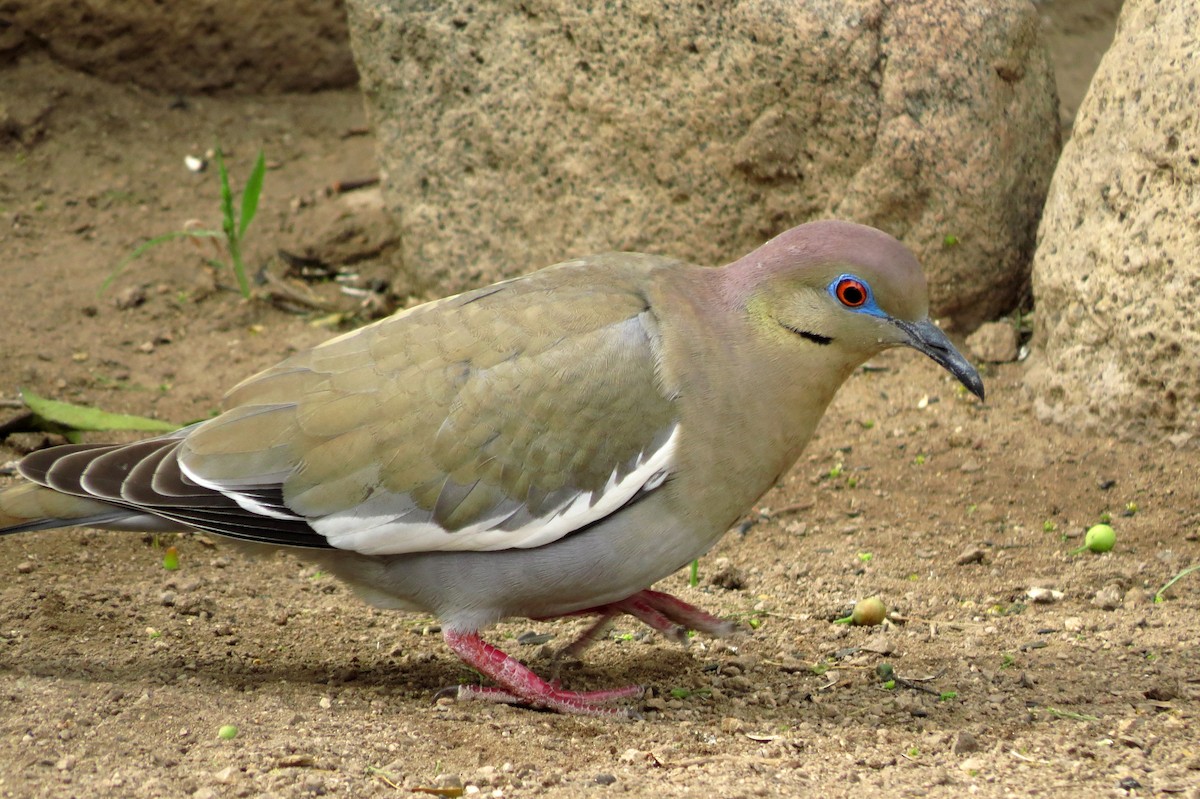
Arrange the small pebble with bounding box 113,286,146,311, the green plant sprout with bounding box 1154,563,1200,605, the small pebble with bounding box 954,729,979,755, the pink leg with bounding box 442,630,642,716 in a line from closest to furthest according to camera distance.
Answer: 1. the small pebble with bounding box 954,729,979,755
2. the pink leg with bounding box 442,630,642,716
3. the green plant sprout with bounding box 1154,563,1200,605
4. the small pebble with bounding box 113,286,146,311

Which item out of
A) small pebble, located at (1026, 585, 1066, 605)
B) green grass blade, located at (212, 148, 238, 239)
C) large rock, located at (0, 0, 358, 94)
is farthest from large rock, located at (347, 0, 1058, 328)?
small pebble, located at (1026, 585, 1066, 605)

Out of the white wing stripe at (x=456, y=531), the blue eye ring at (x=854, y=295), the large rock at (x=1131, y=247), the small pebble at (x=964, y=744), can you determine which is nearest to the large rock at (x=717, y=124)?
the large rock at (x=1131, y=247)

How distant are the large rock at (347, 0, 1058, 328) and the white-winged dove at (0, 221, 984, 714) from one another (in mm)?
1978

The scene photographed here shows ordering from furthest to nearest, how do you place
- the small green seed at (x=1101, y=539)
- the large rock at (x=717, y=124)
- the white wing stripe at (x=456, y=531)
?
1. the large rock at (x=717, y=124)
2. the small green seed at (x=1101, y=539)
3. the white wing stripe at (x=456, y=531)

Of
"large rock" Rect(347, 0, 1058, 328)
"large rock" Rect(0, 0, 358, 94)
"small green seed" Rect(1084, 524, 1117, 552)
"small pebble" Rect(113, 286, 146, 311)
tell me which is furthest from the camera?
"large rock" Rect(0, 0, 358, 94)

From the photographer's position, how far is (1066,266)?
5.56 metres

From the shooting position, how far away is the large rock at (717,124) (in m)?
5.72

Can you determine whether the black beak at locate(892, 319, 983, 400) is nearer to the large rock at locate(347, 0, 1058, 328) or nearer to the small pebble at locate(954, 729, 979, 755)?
the small pebble at locate(954, 729, 979, 755)

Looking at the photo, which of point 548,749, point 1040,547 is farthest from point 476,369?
point 1040,547

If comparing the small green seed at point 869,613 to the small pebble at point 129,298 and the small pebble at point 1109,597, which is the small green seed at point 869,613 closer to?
the small pebble at point 1109,597

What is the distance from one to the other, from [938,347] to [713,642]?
125 cm

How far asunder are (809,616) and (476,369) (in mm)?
1537

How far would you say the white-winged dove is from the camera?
385 cm

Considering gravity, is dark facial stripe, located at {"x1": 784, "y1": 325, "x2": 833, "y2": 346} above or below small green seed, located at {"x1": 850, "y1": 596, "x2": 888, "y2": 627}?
above
